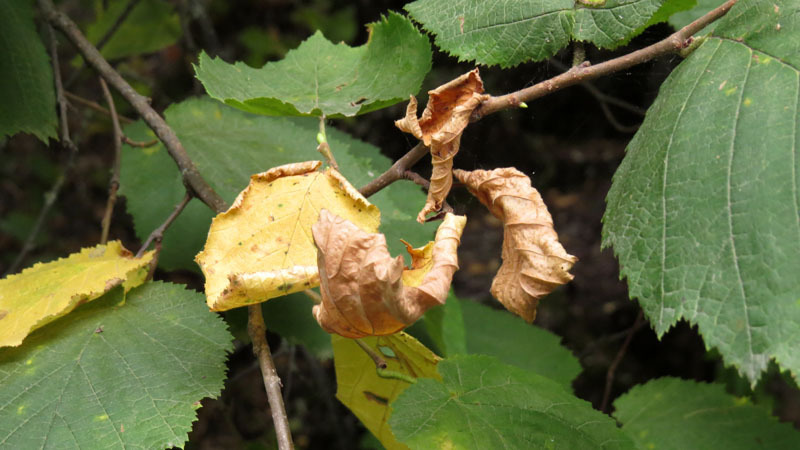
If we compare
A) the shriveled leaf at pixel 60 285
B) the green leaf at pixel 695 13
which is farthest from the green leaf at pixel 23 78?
the green leaf at pixel 695 13

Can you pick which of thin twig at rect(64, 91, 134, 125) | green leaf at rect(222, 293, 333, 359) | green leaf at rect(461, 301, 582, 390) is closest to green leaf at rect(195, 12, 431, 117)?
green leaf at rect(222, 293, 333, 359)

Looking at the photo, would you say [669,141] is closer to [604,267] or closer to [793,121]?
[793,121]

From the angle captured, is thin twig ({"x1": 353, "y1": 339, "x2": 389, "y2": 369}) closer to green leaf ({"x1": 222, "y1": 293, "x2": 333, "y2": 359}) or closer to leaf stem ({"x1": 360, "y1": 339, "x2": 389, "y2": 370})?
leaf stem ({"x1": 360, "y1": 339, "x2": 389, "y2": 370})

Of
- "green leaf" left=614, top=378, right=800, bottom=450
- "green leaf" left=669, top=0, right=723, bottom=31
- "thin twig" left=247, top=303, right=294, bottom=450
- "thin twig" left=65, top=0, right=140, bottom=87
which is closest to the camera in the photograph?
"thin twig" left=247, top=303, right=294, bottom=450

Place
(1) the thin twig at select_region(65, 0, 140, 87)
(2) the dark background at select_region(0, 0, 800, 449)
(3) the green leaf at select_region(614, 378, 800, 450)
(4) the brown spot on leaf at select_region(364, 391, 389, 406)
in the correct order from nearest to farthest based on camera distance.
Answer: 1. (4) the brown spot on leaf at select_region(364, 391, 389, 406)
2. (3) the green leaf at select_region(614, 378, 800, 450)
3. (1) the thin twig at select_region(65, 0, 140, 87)
4. (2) the dark background at select_region(0, 0, 800, 449)

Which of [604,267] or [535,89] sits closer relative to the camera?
[535,89]

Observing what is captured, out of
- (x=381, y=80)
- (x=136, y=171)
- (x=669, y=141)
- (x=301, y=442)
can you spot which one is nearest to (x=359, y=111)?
(x=381, y=80)

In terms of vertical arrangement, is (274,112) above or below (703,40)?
above

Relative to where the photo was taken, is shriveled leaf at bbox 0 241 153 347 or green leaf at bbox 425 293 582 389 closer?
shriveled leaf at bbox 0 241 153 347
